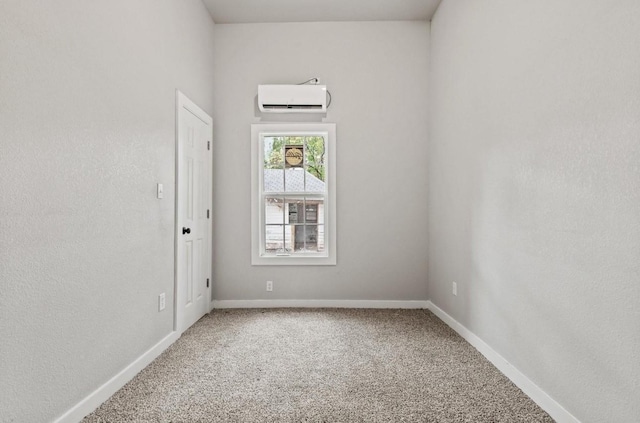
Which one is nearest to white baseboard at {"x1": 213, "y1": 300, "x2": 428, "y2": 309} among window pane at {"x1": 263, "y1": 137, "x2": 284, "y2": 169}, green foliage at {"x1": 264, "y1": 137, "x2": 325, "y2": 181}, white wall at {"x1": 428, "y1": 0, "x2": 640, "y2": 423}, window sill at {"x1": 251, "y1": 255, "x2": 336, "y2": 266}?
window sill at {"x1": 251, "y1": 255, "x2": 336, "y2": 266}

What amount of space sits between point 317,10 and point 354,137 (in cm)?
132

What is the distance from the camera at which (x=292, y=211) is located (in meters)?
4.36

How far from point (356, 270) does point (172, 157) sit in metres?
2.21

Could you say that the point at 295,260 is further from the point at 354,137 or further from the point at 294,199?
the point at 354,137

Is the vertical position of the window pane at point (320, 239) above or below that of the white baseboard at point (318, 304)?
above

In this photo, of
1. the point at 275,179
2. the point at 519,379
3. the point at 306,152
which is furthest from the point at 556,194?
the point at 275,179

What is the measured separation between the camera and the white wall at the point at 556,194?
5.23 feet

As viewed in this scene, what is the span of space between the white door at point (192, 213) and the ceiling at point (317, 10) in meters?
1.10

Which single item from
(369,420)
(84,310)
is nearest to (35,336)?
(84,310)

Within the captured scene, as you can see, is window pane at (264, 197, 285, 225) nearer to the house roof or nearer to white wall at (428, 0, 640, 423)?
the house roof

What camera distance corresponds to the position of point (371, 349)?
2.99 m

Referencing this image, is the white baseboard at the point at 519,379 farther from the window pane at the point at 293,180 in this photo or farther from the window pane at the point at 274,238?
the window pane at the point at 293,180

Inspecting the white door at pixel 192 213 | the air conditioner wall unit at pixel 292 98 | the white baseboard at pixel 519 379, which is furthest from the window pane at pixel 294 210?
the white baseboard at pixel 519 379

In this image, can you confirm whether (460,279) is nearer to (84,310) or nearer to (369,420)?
(369,420)
